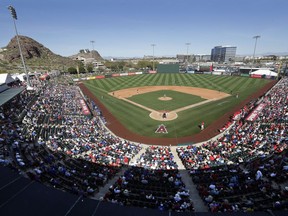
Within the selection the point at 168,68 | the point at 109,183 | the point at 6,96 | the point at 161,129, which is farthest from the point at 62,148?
the point at 168,68

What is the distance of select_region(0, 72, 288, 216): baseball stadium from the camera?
912cm

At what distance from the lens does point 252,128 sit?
2198 cm

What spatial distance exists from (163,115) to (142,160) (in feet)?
46.7

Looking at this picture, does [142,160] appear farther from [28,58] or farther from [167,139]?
[28,58]

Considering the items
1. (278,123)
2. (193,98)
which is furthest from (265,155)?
(193,98)

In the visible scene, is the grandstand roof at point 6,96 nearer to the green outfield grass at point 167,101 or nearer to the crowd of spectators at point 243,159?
the green outfield grass at point 167,101

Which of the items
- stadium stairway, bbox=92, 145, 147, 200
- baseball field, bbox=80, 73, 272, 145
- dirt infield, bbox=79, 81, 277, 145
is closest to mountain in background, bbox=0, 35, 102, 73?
baseball field, bbox=80, 73, 272, 145

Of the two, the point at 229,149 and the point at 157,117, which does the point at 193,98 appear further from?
the point at 229,149

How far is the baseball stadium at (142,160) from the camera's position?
9116mm

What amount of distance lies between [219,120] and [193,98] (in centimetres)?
1405

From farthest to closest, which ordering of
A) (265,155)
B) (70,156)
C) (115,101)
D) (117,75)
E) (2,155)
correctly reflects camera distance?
(117,75) → (115,101) → (70,156) → (265,155) → (2,155)

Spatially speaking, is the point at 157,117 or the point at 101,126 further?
the point at 157,117

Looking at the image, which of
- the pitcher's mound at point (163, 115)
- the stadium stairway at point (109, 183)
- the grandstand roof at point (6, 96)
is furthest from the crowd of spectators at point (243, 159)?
the grandstand roof at point (6, 96)

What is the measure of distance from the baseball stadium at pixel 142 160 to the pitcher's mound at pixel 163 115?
0.57ft
